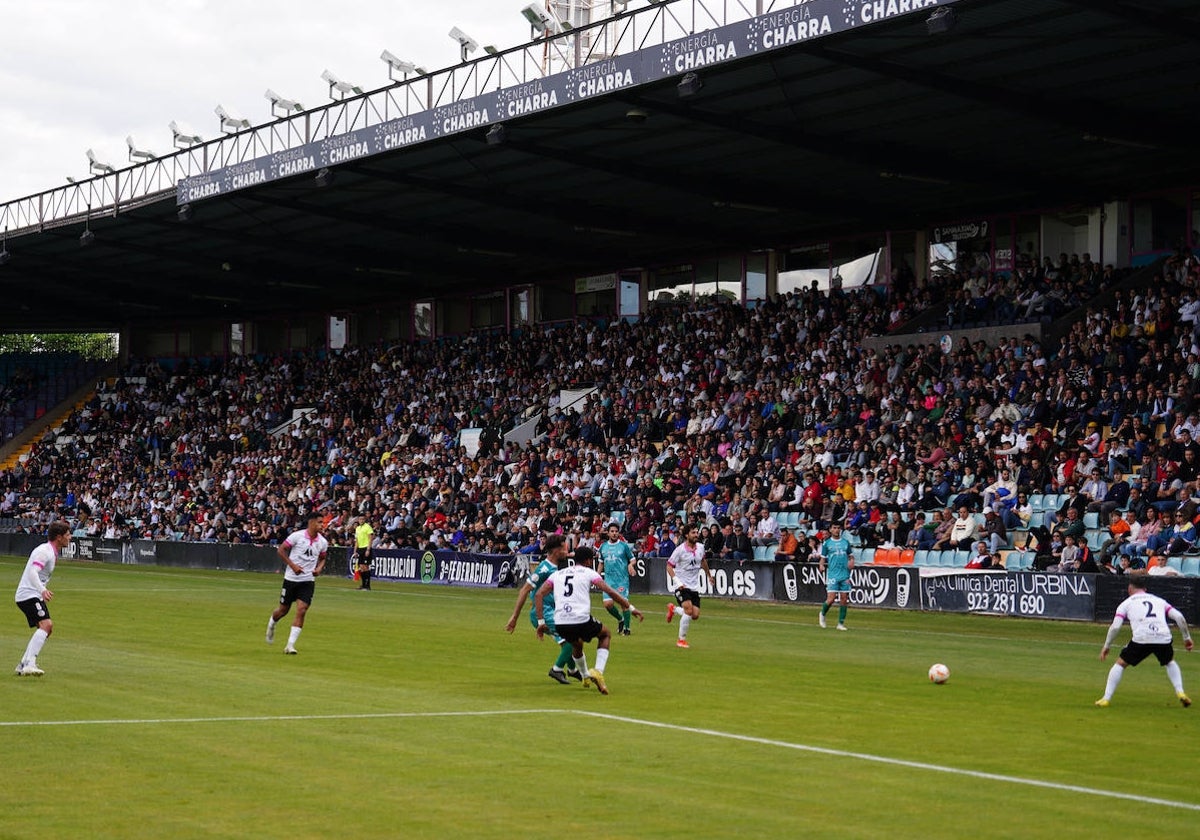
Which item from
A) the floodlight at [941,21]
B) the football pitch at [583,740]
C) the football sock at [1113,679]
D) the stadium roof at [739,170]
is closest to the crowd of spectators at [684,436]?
the stadium roof at [739,170]

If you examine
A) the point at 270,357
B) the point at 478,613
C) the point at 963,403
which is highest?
the point at 270,357

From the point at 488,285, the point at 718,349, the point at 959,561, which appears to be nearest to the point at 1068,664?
the point at 959,561

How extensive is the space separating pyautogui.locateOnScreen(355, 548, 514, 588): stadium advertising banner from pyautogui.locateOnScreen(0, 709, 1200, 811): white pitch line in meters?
28.9

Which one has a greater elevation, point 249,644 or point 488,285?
point 488,285

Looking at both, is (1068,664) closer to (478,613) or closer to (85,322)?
(478,613)

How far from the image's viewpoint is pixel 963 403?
40.0m

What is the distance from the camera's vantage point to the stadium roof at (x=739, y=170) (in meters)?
32.3

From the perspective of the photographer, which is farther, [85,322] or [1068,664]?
[85,322]

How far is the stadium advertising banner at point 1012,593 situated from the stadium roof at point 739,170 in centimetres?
1030

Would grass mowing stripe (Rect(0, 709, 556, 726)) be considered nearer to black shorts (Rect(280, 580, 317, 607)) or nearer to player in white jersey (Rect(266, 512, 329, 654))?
player in white jersey (Rect(266, 512, 329, 654))

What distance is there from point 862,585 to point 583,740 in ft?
73.6

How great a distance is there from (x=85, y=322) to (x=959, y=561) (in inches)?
2458

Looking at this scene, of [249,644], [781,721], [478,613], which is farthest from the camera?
[478,613]

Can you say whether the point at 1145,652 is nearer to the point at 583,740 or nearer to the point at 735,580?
the point at 583,740
